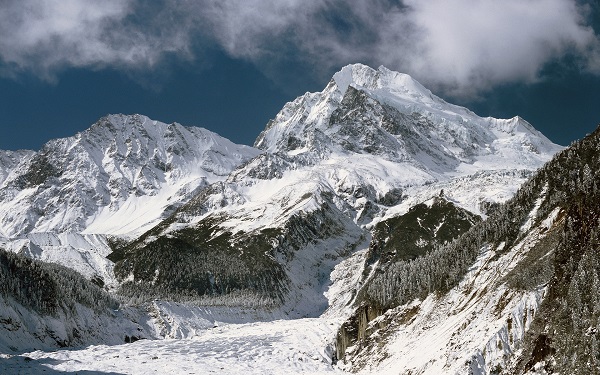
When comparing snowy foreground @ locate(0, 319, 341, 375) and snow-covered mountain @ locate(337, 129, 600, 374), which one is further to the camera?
snowy foreground @ locate(0, 319, 341, 375)

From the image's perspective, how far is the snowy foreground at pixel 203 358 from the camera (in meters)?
65.4

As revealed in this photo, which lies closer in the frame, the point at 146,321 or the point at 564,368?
the point at 564,368

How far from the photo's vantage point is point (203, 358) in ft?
263

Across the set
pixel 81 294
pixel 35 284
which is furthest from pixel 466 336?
pixel 81 294

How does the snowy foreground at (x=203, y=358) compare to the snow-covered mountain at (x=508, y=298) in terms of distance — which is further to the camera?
the snowy foreground at (x=203, y=358)

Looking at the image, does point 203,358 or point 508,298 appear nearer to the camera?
point 508,298

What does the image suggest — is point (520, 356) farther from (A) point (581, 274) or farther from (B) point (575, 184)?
(B) point (575, 184)

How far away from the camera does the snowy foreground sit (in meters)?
65.4

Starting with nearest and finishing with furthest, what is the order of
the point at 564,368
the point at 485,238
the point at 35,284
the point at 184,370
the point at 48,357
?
the point at 564,368 → the point at 184,370 → the point at 48,357 → the point at 485,238 → the point at 35,284

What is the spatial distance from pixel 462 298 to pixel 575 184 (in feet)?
70.9

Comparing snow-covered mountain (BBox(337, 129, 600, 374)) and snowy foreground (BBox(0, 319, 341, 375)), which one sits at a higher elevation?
snow-covered mountain (BBox(337, 129, 600, 374))

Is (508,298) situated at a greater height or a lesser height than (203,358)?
greater

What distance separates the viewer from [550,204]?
2960 inches

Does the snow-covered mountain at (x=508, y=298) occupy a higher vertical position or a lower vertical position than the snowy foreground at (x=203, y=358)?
higher
